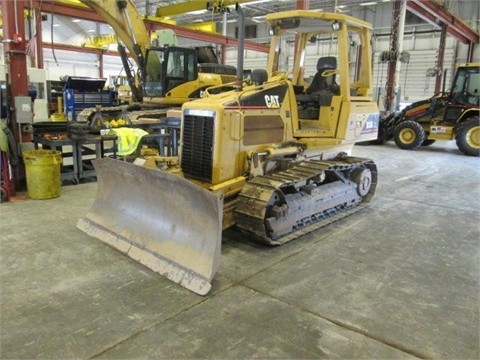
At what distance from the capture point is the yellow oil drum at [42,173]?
546cm

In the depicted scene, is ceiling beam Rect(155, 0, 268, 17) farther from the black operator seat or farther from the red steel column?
the black operator seat

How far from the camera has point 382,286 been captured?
130 inches

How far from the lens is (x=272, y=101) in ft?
15.3

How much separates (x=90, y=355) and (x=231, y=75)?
1059 cm

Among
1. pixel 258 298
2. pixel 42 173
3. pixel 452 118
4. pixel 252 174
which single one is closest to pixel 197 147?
pixel 252 174

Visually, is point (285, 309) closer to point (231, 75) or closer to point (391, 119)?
point (231, 75)

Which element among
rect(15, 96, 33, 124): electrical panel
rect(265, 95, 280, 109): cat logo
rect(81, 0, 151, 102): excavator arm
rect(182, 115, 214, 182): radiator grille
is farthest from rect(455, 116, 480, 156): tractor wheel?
rect(15, 96, 33, 124): electrical panel

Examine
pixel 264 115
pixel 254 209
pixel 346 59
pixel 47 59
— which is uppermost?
pixel 47 59

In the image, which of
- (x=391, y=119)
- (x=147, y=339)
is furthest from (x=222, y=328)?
(x=391, y=119)

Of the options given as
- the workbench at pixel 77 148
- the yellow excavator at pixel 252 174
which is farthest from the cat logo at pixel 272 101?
the workbench at pixel 77 148

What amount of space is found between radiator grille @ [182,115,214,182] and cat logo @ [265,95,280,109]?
2.52 ft

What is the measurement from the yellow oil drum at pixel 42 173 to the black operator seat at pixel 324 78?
3.61 m

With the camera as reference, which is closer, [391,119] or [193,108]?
[193,108]

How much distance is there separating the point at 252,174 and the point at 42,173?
2977 mm
